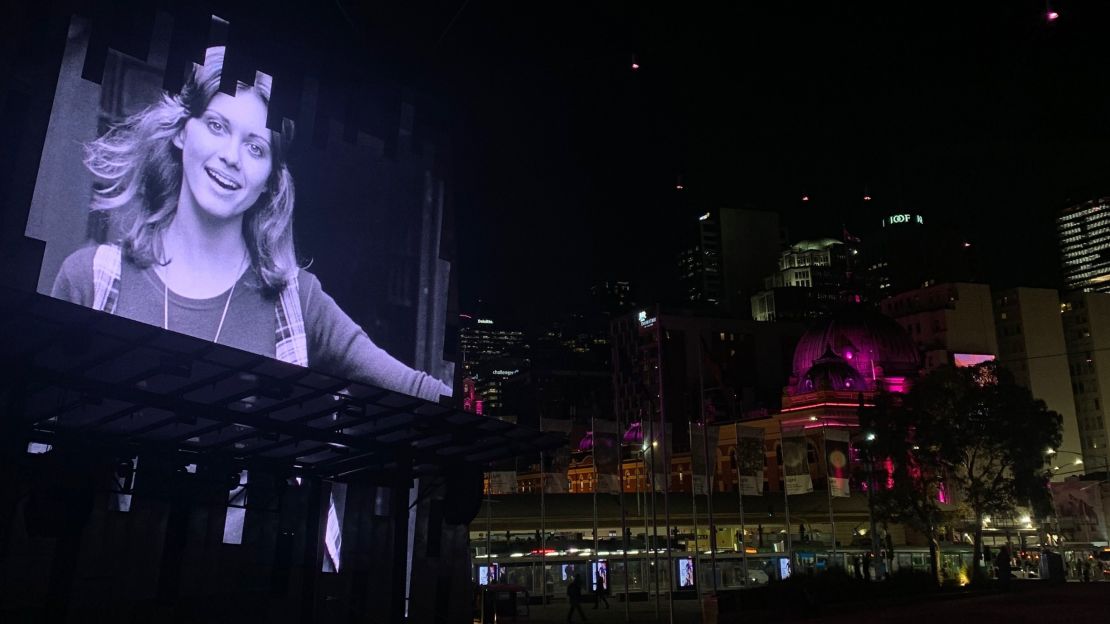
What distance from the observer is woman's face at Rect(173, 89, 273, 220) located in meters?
32.5

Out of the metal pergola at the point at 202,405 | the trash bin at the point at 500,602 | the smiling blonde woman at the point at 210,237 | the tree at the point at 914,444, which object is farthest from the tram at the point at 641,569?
the metal pergola at the point at 202,405

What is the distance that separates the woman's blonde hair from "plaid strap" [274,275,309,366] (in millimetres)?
439

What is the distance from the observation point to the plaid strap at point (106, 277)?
28797 mm

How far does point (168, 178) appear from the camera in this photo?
31.7 metres

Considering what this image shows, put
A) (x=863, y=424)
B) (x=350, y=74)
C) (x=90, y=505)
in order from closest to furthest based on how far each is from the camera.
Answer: (x=90, y=505) → (x=350, y=74) → (x=863, y=424)

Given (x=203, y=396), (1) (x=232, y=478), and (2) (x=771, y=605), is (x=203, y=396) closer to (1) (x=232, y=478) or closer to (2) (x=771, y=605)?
(1) (x=232, y=478)

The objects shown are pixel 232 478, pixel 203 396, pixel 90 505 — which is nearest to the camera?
pixel 90 505

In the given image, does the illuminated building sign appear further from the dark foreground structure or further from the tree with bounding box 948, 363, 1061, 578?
the dark foreground structure

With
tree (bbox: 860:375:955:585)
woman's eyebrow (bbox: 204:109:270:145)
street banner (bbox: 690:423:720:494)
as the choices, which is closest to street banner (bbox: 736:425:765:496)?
street banner (bbox: 690:423:720:494)

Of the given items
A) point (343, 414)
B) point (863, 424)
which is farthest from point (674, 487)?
point (343, 414)

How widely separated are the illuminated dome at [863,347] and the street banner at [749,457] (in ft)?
187

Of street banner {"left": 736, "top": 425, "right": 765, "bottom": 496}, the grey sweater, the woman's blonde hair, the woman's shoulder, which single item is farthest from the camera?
street banner {"left": 736, "top": 425, "right": 765, "bottom": 496}

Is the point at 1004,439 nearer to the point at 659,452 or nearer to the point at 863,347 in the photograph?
the point at 659,452

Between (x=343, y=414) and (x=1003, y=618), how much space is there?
26.0 meters
